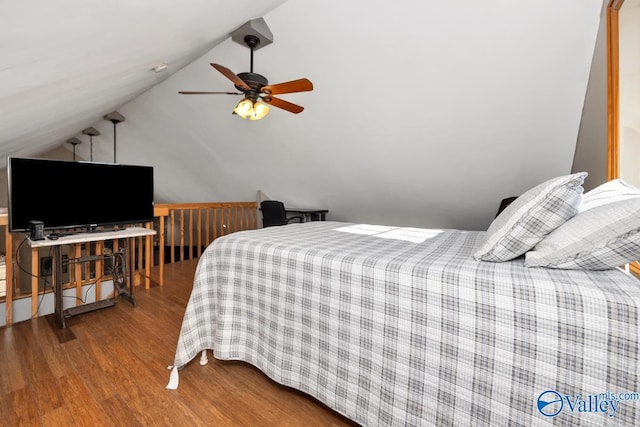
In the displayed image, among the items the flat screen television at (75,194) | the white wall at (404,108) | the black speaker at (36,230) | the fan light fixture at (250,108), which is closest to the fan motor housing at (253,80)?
the fan light fixture at (250,108)

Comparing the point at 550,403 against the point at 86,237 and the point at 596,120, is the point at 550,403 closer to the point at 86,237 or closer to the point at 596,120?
the point at 596,120

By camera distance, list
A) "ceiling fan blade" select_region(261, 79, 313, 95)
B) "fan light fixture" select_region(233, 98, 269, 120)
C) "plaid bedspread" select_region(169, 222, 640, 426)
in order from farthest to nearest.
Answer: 1. "fan light fixture" select_region(233, 98, 269, 120)
2. "ceiling fan blade" select_region(261, 79, 313, 95)
3. "plaid bedspread" select_region(169, 222, 640, 426)

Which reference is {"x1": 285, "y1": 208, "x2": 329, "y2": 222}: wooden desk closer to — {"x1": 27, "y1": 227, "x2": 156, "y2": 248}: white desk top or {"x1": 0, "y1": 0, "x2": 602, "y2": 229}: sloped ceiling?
{"x1": 0, "y1": 0, "x2": 602, "y2": 229}: sloped ceiling

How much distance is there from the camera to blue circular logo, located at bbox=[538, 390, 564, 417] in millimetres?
888

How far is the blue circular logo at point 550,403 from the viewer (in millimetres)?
888

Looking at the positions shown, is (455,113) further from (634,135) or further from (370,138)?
(634,135)

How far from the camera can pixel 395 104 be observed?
3.15 m

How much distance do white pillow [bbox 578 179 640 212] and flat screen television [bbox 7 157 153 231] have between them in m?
3.32

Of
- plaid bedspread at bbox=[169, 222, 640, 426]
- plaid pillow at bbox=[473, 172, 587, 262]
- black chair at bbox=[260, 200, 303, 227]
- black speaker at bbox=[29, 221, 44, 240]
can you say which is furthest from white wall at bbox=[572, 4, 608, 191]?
black speaker at bbox=[29, 221, 44, 240]

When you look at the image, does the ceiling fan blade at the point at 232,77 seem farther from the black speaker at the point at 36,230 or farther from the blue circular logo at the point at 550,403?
the blue circular logo at the point at 550,403

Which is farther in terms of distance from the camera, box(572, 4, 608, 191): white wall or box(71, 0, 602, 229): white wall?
box(71, 0, 602, 229): white wall

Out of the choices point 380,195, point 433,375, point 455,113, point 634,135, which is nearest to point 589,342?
point 433,375

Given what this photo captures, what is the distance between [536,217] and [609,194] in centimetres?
49

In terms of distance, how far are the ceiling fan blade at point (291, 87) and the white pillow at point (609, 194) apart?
197 centimetres
